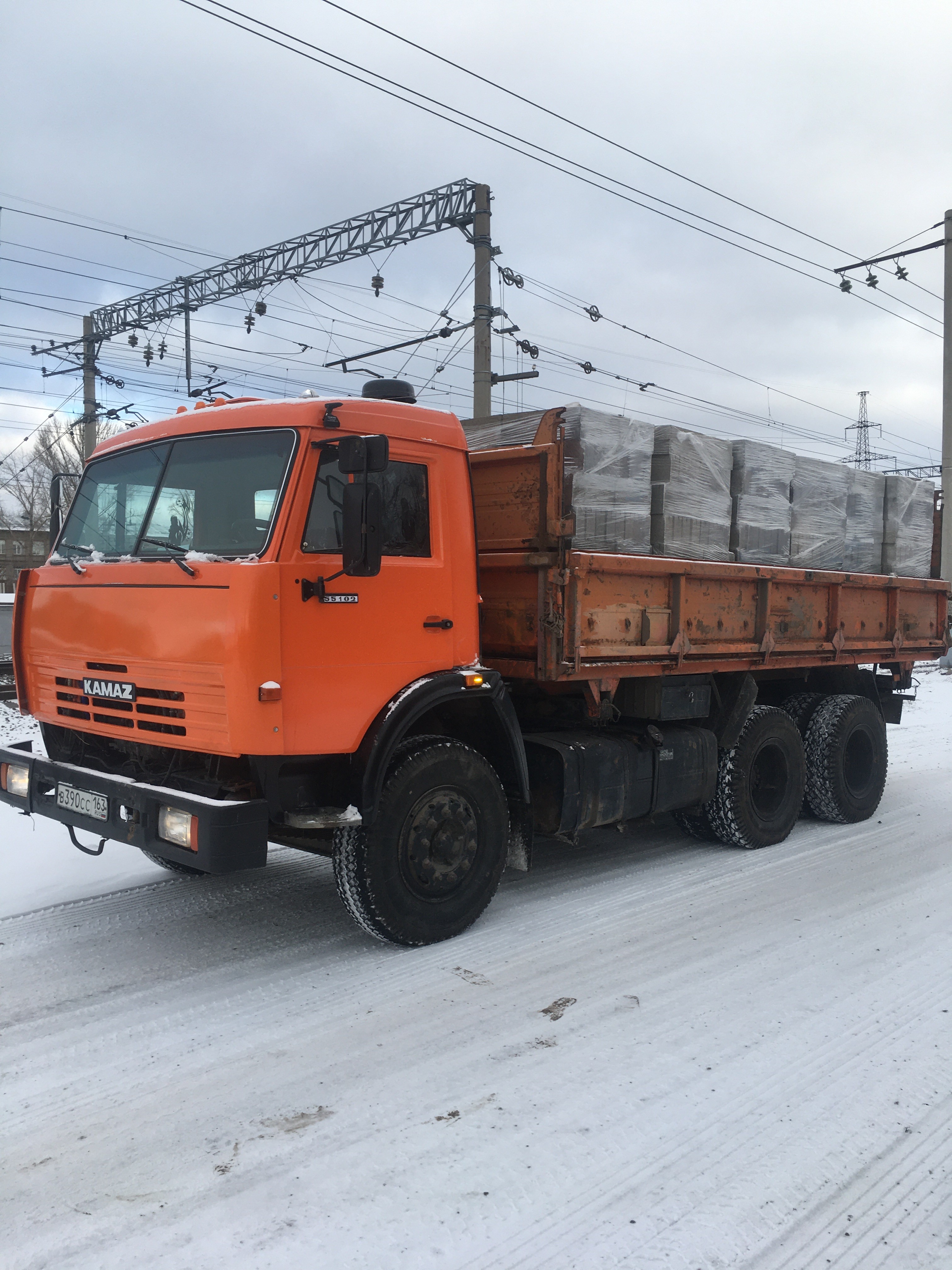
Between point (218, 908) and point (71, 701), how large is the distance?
4.73 feet

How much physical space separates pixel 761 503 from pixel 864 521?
1.63 metres

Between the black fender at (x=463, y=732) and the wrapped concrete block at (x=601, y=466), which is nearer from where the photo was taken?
the black fender at (x=463, y=732)

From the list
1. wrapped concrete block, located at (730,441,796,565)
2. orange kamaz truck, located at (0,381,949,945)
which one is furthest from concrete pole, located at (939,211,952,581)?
orange kamaz truck, located at (0,381,949,945)

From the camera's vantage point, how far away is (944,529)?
59.7ft

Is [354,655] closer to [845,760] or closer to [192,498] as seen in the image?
[192,498]

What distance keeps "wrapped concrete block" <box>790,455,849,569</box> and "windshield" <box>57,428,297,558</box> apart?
4340 mm

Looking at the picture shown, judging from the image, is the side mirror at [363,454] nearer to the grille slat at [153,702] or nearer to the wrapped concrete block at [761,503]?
the grille slat at [153,702]

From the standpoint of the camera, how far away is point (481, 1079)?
3.48m

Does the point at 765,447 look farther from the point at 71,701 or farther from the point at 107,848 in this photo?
the point at 107,848

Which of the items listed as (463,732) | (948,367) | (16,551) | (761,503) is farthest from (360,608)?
(16,551)

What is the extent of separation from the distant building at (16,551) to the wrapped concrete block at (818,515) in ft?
94.7

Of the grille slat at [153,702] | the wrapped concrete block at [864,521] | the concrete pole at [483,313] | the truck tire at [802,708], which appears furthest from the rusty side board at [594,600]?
the concrete pole at [483,313]

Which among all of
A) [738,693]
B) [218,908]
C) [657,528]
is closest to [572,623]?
[657,528]

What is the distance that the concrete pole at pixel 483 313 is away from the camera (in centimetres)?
1244
